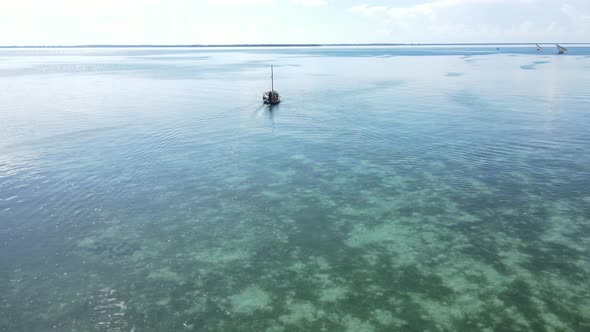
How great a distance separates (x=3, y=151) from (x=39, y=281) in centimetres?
3165

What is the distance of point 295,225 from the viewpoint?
2923 cm

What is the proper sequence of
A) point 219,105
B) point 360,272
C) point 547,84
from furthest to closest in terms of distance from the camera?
point 547,84 → point 219,105 → point 360,272

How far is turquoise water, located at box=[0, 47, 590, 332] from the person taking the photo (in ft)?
66.2

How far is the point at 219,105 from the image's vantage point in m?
78.2

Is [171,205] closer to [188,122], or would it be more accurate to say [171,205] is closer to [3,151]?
[3,151]

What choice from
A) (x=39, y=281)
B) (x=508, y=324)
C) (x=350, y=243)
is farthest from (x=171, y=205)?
(x=508, y=324)

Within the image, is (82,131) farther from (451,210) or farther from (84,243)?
(451,210)

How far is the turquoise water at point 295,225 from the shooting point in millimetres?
20188

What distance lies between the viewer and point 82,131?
182 feet

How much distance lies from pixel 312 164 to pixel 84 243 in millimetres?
24013

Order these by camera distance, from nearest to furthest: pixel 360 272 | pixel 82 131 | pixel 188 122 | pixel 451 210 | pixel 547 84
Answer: pixel 360 272 → pixel 451 210 → pixel 82 131 → pixel 188 122 → pixel 547 84

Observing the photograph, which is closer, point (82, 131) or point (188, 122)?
point (82, 131)

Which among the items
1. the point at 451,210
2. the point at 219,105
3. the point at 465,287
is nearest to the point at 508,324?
the point at 465,287

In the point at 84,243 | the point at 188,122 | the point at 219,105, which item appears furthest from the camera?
the point at 219,105
